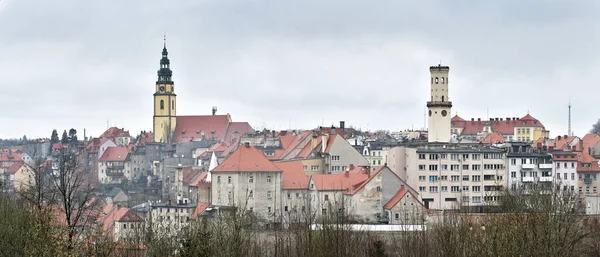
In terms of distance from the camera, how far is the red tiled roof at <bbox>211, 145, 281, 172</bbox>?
79188 mm

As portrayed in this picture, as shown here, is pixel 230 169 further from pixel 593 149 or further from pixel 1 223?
pixel 593 149

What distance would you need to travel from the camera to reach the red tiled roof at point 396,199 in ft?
244

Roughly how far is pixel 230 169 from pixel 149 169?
7042cm

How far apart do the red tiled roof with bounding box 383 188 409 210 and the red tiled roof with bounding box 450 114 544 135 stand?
3423 inches

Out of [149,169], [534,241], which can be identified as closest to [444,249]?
[534,241]

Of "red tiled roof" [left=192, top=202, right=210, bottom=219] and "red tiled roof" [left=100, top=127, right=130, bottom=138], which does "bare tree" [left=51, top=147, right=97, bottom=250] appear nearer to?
"red tiled roof" [left=192, top=202, right=210, bottom=219]

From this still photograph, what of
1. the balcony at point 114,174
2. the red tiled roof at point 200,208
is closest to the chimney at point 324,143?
the red tiled roof at point 200,208

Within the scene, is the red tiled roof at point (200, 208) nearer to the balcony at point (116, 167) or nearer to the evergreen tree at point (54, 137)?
the balcony at point (116, 167)

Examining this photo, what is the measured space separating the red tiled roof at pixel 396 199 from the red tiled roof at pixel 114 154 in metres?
77.9

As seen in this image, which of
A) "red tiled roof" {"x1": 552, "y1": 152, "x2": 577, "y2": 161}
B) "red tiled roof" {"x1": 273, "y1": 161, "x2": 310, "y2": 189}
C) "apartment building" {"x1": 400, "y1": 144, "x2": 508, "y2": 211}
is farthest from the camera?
"red tiled roof" {"x1": 552, "y1": 152, "x2": 577, "y2": 161}

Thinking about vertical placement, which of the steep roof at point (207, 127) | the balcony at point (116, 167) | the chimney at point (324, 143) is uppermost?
the steep roof at point (207, 127)

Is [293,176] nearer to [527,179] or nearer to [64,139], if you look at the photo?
[527,179]

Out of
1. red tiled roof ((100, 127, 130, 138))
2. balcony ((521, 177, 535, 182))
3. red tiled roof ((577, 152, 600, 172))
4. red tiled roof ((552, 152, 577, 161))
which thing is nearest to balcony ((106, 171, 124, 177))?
red tiled roof ((100, 127, 130, 138))

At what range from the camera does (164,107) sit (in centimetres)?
16675
